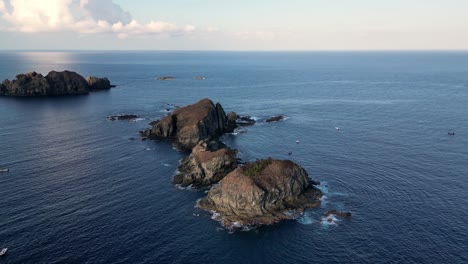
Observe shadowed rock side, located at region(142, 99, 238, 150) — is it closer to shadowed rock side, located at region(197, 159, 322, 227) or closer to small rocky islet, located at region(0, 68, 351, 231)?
small rocky islet, located at region(0, 68, 351, 231)

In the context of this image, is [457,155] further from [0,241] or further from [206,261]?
[0,241]

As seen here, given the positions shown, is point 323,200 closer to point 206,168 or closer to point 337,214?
point 337,214

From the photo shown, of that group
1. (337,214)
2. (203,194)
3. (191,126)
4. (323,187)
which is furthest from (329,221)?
(191,126)

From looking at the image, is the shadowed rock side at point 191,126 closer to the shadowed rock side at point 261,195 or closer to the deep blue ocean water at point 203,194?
the deep blue ocean water at point 203,194

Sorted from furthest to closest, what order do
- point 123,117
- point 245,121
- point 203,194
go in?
point 123,117, point 245,121, point 203,194

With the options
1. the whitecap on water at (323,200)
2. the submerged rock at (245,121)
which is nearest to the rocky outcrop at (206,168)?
the whitecap on water at (323,200)

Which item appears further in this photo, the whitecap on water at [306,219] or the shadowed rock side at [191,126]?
the shadowed rock side at [191,126]
